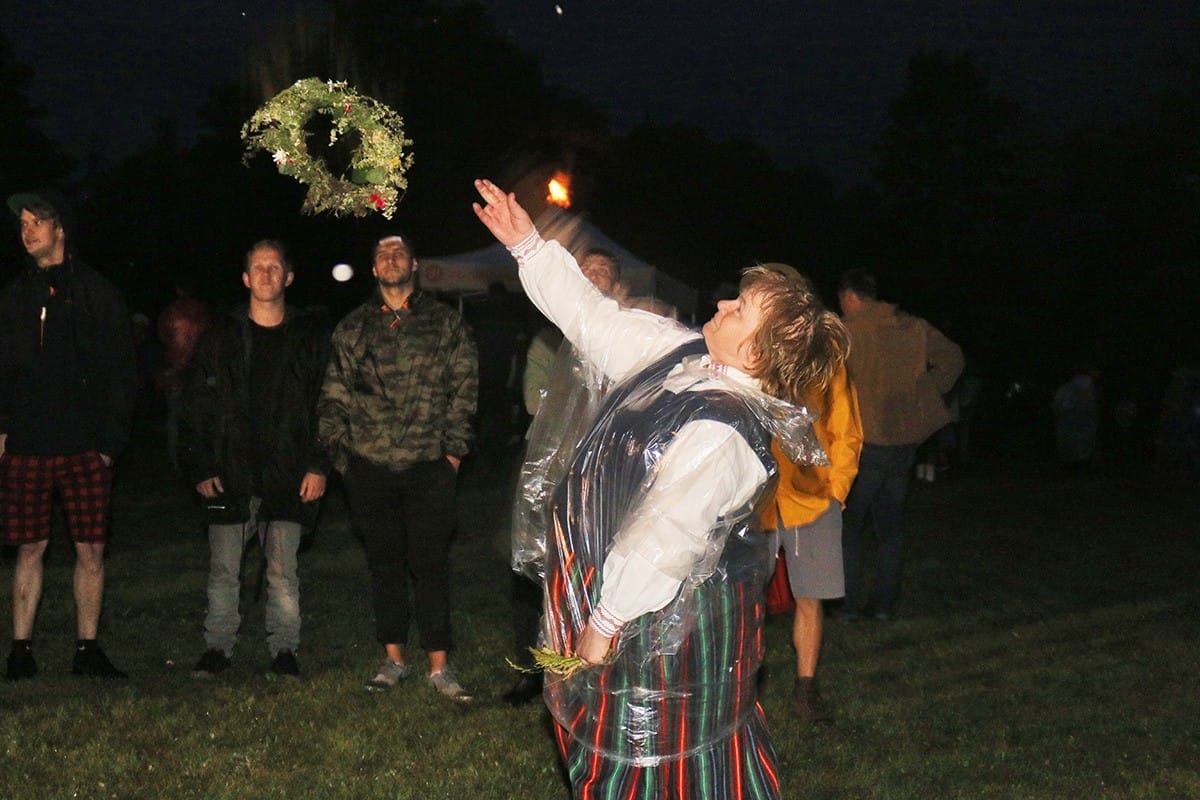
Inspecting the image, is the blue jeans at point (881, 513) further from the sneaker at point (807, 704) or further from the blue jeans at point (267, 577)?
the blue jeans at point (267, 577)

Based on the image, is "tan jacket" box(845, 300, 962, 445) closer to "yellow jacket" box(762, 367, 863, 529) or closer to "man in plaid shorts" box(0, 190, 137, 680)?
"yellow jacket" box(762, 367, 863, 529)

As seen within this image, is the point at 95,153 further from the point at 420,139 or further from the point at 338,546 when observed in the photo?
the point at 338,546

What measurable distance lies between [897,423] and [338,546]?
4762 mm

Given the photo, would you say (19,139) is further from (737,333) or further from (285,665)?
(737,333)

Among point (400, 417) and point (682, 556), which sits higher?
point (400, 417)

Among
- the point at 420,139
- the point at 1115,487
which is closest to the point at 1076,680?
the point at 1115,487

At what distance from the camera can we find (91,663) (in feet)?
23.1

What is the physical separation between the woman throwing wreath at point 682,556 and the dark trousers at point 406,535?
3.20 m

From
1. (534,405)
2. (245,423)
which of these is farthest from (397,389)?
(245,423)

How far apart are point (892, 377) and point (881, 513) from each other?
2.74 feet

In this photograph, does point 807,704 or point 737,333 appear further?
point 807,704

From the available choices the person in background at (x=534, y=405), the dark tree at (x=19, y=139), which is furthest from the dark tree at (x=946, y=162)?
the person in background at (x=534, y=405)

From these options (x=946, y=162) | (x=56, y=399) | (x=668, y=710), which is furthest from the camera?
(x=946, y=162)

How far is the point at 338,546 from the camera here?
11.5 meters
